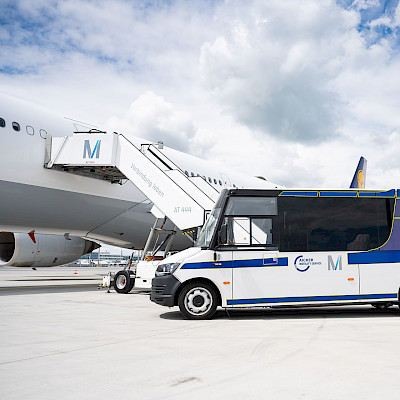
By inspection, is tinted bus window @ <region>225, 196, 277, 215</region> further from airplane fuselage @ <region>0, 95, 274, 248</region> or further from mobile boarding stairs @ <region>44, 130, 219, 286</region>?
airplane fuselage @ <region>0, 95, 274, 248</region>

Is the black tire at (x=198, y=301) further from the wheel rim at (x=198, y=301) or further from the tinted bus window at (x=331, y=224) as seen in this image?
the tinted bus window at (x=331, y=224)

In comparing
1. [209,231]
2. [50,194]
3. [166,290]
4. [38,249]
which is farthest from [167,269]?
[38,249]

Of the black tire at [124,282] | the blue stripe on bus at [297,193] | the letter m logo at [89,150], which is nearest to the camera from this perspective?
the blue stripe on bus at [297,193]

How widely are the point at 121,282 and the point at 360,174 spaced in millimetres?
19052

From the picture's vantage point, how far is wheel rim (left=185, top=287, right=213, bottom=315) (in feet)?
26.5

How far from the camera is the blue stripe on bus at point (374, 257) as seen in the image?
8.51 m

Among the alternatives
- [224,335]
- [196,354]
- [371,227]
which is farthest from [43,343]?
[371,227]

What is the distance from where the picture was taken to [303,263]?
8.37 metres

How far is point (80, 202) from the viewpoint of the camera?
14531 millimetres

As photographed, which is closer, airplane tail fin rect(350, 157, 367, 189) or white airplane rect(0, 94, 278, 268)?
white airplane rect(0, 94, 278, 268)

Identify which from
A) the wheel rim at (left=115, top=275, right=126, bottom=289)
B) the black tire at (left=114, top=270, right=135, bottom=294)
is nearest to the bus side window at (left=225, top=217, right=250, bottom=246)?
the black tire at (left=114, top=270, right=135, bottom=294)

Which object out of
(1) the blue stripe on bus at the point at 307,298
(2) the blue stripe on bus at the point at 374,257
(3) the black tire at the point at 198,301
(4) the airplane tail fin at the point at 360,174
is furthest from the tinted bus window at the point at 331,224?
(4) the airplane tail fin at the point at 360,174

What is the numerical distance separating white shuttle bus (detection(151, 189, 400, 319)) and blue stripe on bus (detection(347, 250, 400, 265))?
18 millimetres

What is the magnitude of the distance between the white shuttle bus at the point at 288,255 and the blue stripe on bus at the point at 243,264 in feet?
0.06
